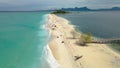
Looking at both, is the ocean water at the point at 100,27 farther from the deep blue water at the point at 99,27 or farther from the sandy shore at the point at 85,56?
the sandy shore at the point at 85,56

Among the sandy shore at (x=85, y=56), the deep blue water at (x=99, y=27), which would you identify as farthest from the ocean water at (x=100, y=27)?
the sandy shore at (x=85, y=56)

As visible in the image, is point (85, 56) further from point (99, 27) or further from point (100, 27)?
point (100, 27)

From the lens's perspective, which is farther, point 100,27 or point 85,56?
point 100,27

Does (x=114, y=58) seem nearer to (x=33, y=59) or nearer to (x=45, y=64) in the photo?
(x=45, y=64)

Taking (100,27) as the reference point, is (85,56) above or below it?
above

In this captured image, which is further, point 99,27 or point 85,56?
point 99,27

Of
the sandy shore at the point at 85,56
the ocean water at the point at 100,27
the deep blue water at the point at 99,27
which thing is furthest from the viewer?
the deep blue water at the point at 99,27

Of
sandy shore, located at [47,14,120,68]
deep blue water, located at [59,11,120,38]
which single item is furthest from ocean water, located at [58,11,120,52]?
sandy shore, located at [47,14,120,68]

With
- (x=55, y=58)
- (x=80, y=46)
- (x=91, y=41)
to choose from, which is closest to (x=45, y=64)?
(x=55, y=58)

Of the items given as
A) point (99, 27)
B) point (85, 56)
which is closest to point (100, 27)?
point (99, 27)

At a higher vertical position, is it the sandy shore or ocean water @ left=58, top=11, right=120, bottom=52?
the sandy shore

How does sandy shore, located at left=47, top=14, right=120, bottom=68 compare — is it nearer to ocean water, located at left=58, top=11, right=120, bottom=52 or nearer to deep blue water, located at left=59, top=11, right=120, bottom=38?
ocean water, located at left=58, top=11, right=120, bottom=52
